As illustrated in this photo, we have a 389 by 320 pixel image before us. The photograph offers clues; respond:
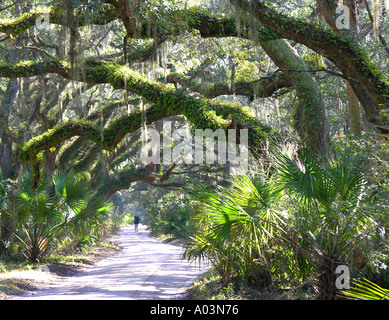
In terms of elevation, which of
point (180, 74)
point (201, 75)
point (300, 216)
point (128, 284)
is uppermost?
point (201, 75)

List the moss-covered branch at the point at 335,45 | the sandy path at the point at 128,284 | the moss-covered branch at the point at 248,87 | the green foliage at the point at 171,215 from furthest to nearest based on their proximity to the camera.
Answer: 1. the green foliage at the point at 171,215
2. the moss-covered branch at the point at 248,87
3. the moss-covered branch at the point at 335,45
4. the sandy path at the point at 128,284

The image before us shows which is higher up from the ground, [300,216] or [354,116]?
[354,116]

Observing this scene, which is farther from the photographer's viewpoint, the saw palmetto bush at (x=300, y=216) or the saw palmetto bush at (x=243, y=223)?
the saw palmetto bush at (x=243, y=223)

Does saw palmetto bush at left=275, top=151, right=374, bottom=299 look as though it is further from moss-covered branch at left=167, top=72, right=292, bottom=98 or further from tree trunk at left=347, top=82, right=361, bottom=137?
moss-covered branch at left=167, top=72, right=292, bottom=98

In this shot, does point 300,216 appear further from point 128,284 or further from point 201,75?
point 201,75

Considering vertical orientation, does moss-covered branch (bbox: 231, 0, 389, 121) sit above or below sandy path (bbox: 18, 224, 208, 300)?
above

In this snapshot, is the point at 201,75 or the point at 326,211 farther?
the point at 201,75

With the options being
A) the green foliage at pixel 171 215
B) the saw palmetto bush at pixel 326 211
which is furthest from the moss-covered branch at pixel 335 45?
the green foliage at pixel 171 215

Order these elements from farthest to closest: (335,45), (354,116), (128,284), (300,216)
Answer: (354,116), (128,284), (335,45), (300,216)

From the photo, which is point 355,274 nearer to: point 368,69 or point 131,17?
point 368,69

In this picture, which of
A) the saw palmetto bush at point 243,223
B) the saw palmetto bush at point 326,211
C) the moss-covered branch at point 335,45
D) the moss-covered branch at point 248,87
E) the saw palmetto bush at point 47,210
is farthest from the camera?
the moss-covered branch at point 248,87

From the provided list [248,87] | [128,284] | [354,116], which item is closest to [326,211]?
[128,284]

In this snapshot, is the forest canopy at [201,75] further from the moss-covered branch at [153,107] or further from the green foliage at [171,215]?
the green foliage at [171,215]

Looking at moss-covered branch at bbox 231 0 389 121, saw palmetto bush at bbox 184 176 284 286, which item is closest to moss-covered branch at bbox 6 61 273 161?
moss-covered branch at bbox 231 0 389 121
